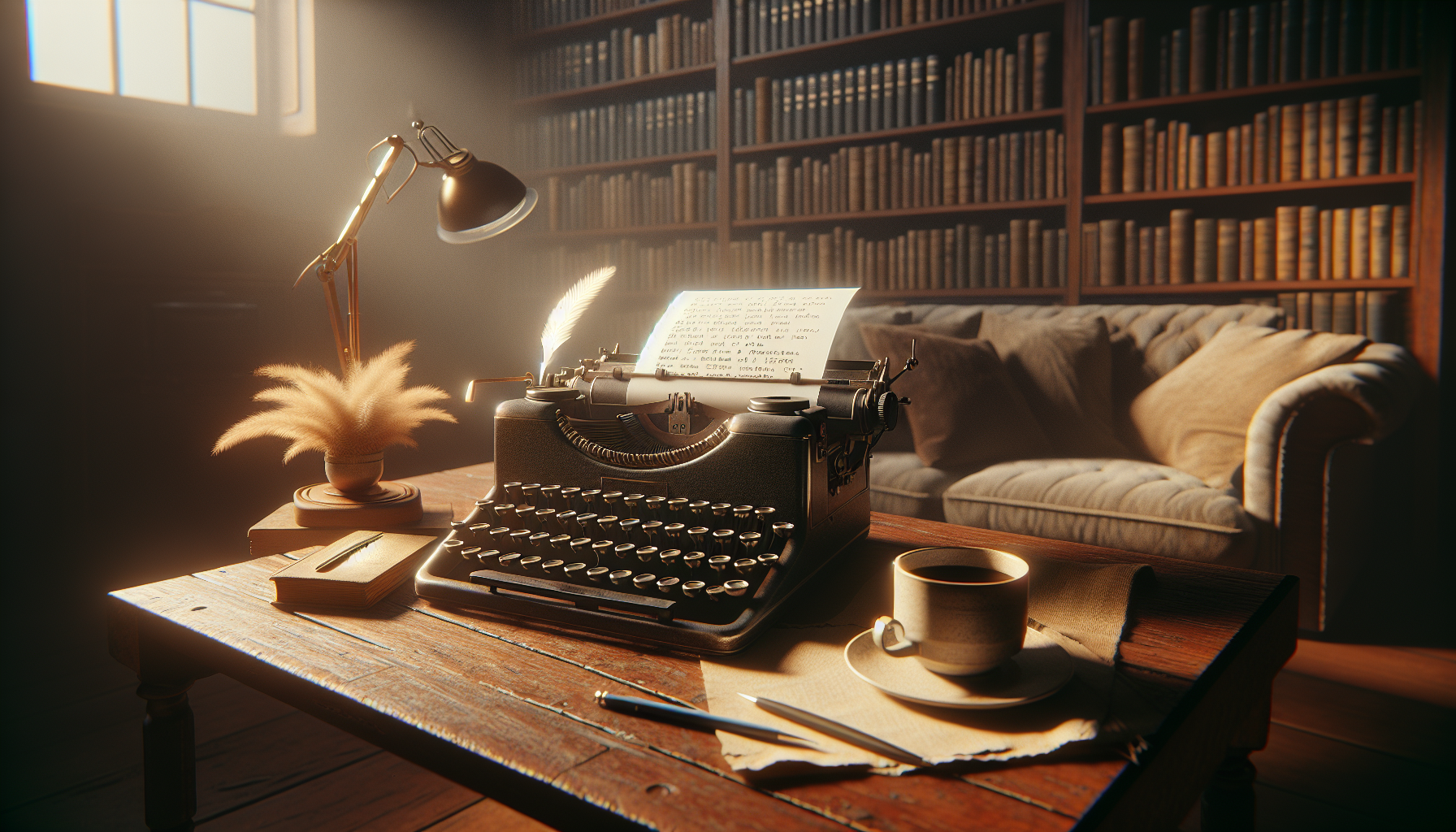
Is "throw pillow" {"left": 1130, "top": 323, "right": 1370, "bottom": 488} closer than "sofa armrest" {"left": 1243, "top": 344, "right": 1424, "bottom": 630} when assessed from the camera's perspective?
No

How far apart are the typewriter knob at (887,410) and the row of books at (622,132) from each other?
2868mm

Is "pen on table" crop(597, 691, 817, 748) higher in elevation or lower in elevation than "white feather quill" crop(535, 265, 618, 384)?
lower

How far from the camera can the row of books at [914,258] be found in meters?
3.00

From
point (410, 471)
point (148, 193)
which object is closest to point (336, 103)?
point (148, 193)

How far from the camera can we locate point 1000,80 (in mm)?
2984

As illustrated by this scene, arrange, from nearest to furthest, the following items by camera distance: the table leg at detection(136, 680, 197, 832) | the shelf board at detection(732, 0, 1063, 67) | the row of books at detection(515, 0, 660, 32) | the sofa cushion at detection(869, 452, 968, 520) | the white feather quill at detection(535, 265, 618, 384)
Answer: the table leg at detection(136, 680, 197, 832) < the white feather quill at detection(535, 265, 618, 384) < the sofa cushion at detection(869, 452, 968, 520) < the shelf board at detection(732, 0, 1063, 67) < the row of books at detection(515, 0, 660, 32)

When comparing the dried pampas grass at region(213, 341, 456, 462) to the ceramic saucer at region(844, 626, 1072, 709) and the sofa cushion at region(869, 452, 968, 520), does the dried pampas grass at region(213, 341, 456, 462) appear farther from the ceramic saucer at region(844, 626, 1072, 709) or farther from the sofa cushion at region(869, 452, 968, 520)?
the sofa cushion at region(869, 452, 968, 520)

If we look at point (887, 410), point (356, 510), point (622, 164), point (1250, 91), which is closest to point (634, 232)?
point (622, 164)

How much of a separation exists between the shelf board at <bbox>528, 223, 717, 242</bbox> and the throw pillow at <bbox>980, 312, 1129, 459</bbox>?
1.66 metres

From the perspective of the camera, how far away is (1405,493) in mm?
2486

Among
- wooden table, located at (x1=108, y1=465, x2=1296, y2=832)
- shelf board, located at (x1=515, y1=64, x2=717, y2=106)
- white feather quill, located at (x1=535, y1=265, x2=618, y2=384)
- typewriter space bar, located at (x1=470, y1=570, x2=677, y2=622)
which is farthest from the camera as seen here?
shelf board, located at (x1=515, y1=64, x2=717, y2=106)

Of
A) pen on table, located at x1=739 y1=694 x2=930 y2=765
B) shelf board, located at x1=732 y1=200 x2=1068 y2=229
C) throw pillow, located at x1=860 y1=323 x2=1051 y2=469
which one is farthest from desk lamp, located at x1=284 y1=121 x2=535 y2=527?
shelf board, located at x1=732 y1=200 x2=1068 y2=229

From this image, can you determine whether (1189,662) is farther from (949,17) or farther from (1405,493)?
(949,17)

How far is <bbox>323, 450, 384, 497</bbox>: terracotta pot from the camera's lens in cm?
120
